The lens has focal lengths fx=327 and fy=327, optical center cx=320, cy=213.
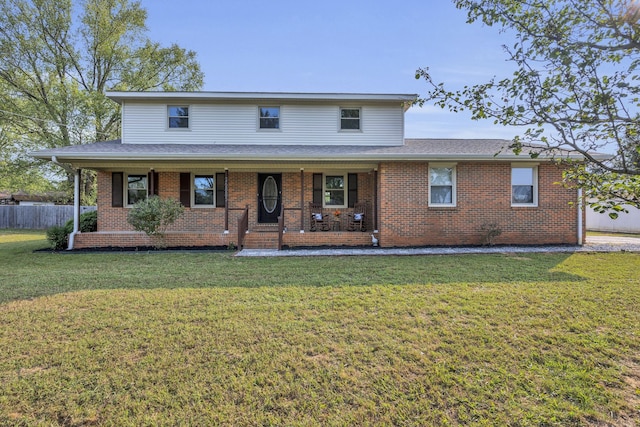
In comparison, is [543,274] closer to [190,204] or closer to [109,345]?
[109,345]

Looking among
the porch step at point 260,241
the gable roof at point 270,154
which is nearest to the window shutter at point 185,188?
the gable roof at point 270,154

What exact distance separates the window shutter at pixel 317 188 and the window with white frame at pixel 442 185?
12.3 ft

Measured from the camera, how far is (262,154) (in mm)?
9562

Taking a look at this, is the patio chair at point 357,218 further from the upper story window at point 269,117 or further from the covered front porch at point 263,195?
the upper story window at point 269,117

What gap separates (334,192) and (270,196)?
7.50 feet

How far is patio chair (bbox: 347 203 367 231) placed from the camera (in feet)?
36.6

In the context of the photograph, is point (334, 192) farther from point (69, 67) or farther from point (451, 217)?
point (69, 67)

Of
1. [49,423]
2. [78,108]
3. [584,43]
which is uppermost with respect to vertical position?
[78,108]

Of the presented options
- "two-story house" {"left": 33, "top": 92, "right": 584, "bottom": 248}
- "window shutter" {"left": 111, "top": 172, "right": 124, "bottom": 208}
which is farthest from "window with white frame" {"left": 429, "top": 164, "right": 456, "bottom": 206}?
"window shutter" {"left": 111, "top": 172, "right": 124, "bottom": 208}

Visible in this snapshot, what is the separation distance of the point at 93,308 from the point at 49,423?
2.40 m

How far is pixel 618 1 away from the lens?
6.89 ft

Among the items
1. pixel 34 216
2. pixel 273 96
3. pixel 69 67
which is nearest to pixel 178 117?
pixel 273 96

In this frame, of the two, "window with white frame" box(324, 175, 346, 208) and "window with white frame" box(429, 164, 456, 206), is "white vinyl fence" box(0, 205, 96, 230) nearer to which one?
"window with white frame" box(324, 175, 346, 208)

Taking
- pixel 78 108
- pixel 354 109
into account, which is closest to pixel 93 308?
pixel 354 109
